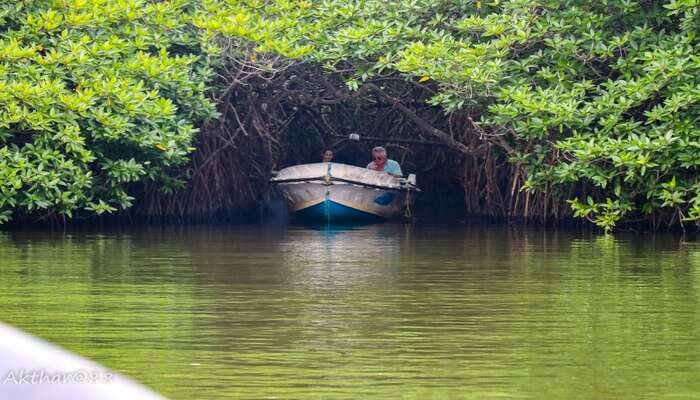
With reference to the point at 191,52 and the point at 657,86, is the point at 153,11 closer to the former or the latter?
the point at 191,52

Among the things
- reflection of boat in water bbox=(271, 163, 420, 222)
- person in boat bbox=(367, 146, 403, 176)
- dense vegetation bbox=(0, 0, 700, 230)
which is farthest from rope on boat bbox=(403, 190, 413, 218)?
dense vegetation bbox=(0, 0, 700, 230)

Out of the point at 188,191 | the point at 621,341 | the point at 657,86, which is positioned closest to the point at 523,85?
the point at 657,86

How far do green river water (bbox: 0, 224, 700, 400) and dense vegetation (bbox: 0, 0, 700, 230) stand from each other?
1688 mm

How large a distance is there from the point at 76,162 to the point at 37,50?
154 centimetres

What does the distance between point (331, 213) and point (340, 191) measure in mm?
394

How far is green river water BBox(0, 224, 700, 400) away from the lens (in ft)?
16.2

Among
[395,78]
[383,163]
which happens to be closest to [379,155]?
[383,163]

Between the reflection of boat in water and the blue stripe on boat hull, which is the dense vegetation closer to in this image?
the reflection of boat in water

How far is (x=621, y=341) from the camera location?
623cm

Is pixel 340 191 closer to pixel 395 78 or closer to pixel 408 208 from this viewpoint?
pixel 408 208

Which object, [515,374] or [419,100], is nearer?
[515,374]

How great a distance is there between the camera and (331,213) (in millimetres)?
20438

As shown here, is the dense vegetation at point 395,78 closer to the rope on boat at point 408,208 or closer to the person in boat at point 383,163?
the person in boat at point 383,163

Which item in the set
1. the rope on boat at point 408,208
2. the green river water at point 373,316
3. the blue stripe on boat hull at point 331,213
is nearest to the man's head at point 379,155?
the rope on boat at point 408,208
